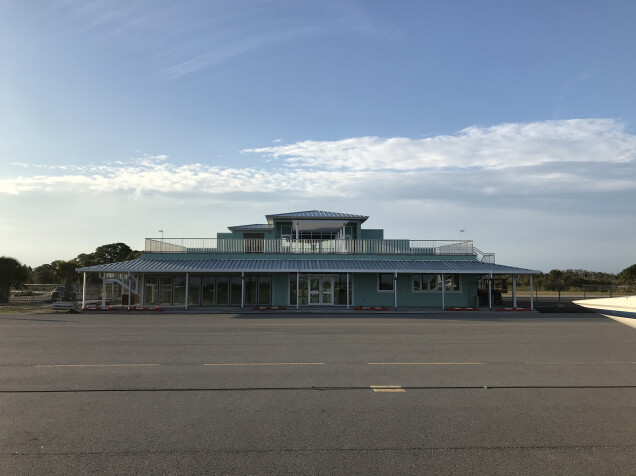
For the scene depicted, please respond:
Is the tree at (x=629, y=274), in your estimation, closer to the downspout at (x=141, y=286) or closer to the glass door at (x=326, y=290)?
the glass door at (x=326, y=290)

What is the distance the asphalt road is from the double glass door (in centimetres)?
1989

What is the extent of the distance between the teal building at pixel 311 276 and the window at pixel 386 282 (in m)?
0.06

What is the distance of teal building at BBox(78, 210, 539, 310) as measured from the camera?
107 feet

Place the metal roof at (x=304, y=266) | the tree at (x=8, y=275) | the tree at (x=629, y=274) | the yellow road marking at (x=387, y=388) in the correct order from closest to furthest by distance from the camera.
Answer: the yellow road marking at (x=387, y=388), the metal roof at (x=304, y=266), the tree at (x=8, y=275), the tree at (x=629, y=274)

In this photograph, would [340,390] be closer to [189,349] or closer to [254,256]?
[189,349]

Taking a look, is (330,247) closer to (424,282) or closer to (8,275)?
(424,282)

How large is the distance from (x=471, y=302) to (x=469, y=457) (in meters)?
30.1

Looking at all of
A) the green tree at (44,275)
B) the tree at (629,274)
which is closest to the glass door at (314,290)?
the tree at (629,274)

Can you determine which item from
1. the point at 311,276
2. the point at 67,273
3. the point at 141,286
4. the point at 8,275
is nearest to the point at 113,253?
the point at 67,273

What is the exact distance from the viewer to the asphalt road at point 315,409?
509 cm

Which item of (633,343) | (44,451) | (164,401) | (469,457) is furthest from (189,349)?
(633,343)

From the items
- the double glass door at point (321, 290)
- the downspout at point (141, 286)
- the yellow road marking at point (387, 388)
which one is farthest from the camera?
the double glass door at point (321, 290)

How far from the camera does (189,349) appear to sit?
1302 centimetres

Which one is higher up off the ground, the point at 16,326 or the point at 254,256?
the point at 254,256
